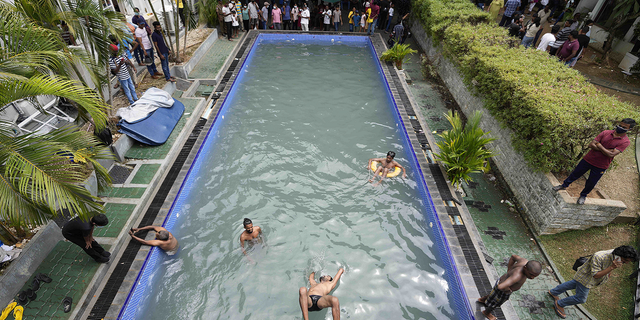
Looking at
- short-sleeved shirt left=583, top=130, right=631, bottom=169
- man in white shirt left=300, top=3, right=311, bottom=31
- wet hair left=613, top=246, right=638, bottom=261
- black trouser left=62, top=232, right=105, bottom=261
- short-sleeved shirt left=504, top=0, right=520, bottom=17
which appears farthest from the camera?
man in white shirt left=300, top=3, right=311, bottom=31

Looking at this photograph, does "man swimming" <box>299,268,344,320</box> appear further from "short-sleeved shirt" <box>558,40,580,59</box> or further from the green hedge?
"short-sleeved shirt" <box>558,40,580,59</box>

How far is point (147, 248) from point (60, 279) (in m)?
1.41

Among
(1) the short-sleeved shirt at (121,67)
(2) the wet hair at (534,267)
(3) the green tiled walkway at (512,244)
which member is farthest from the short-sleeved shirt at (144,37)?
(2) the wet hair at (534,267)

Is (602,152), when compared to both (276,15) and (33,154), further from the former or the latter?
(276,15)

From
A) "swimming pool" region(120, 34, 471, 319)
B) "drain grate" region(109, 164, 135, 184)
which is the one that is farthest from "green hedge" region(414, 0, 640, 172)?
"drain grate" region(109, 164, 135, 184)

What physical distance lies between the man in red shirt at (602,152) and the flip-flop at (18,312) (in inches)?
390

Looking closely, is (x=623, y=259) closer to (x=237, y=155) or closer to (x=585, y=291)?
(x=585, y=291)

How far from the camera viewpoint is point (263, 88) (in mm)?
11883

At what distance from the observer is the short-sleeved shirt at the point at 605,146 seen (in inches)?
213

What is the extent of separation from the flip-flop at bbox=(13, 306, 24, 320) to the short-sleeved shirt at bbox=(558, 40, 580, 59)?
15250 mm

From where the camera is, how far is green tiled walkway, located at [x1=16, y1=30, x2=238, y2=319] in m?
4.91

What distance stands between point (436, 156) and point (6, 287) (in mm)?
9309

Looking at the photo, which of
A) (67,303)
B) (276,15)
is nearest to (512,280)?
(67,303)

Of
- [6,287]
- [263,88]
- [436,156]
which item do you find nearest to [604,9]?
[436,156]
